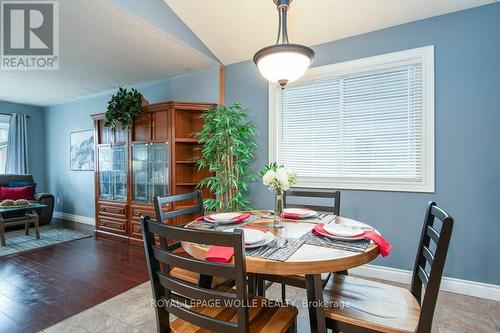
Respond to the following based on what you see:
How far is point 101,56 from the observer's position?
10.9 feet

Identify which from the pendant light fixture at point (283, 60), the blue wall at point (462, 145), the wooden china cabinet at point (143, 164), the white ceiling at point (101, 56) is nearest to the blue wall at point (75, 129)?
the white ceiling at point (101, 56)

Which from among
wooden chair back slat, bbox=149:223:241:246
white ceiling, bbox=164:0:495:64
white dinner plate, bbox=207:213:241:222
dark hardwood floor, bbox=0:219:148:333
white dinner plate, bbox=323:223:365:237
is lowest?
dark hardwood floor, bbox=0:219:148:333

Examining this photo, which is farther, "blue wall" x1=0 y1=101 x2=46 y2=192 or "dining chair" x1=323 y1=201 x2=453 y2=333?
"blue wall" x1=0 y1=101 x2=46 y2=192

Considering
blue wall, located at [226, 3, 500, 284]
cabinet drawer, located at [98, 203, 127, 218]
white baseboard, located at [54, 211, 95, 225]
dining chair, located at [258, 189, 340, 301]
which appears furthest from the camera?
white baseboard, located at [54, 211, 95, 225]

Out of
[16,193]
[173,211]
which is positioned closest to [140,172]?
[173,211]

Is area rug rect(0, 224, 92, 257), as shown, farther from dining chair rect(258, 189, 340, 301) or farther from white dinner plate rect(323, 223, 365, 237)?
white dinner plate rect(323, 223, 365, 237)

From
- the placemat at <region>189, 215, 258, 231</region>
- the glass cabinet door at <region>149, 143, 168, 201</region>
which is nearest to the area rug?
the glass cabinet door at <region>149, 143, 168, 201</region>

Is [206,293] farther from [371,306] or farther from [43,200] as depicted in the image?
[43,200]

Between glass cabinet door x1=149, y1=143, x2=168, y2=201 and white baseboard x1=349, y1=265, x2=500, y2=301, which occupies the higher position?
glass cabinet door x1=149, y1=143, x2=168, y2=201

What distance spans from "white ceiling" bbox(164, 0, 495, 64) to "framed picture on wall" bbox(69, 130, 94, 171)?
3516 mm

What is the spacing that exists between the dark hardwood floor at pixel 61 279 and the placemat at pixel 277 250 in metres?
1.86

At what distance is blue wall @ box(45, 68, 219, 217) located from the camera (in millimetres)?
4188

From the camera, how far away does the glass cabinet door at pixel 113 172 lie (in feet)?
13.1

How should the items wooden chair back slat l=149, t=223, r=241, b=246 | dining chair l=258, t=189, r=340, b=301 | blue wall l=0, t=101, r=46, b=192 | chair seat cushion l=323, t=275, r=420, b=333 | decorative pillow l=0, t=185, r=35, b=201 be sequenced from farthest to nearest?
1. blue wall l=0, t=101, r=46, b=192
2. decorative pillow l=0, t=185, r=35, b=201
3. dining chair l=258, t=189, r=340, b=301
4. chair seat cushion l=323, t=275, r=420, b=333
5. wooden chair back slat l=149, t=223, r=241, b=246
